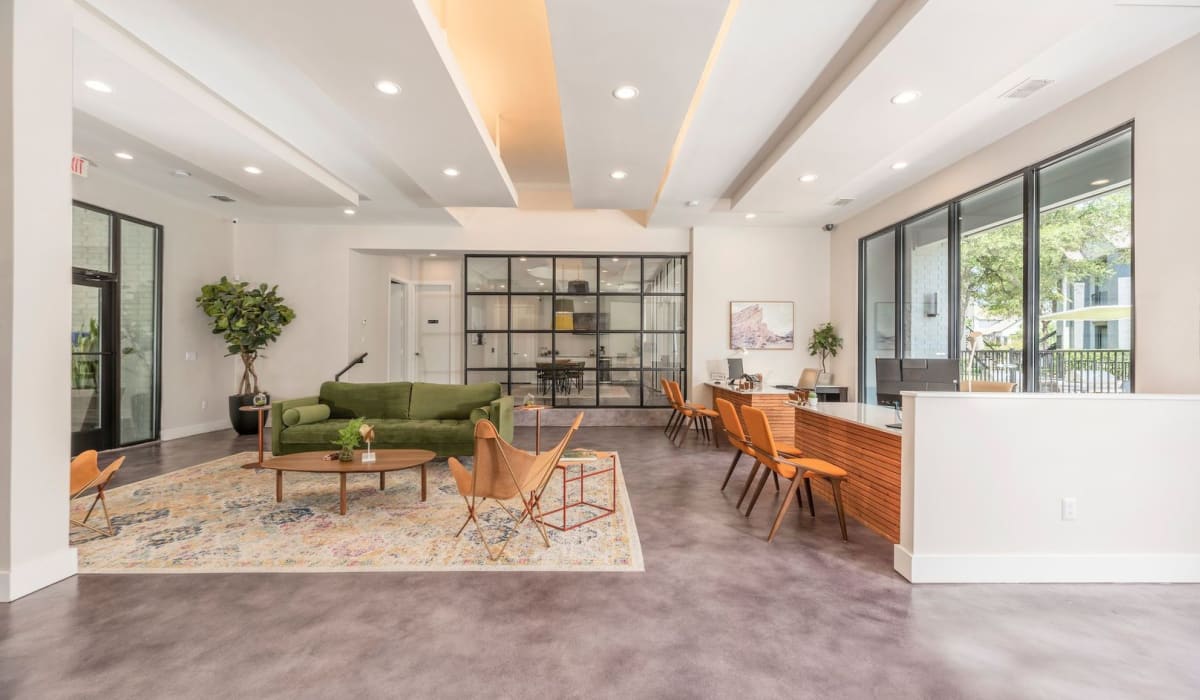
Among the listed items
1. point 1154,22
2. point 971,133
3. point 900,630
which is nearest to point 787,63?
point 1154,22

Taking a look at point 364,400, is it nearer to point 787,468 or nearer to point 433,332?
point 787,468

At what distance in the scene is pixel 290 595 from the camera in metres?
2.60

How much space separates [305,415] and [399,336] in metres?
4.86

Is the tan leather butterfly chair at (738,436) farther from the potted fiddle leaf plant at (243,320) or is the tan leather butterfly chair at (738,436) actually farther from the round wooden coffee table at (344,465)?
the potted fiddle leaf plant at (243,320)

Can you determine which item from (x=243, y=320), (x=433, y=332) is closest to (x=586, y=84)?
(x=243, y=320)

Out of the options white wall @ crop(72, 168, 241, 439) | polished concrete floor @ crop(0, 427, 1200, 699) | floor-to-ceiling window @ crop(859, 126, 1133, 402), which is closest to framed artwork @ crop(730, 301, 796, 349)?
floor-to-ceiling window @ crop(859, 126, 1133, 402)

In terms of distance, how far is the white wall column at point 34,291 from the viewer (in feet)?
8.19

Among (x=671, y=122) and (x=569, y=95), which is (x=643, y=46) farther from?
(x=671, y=122)

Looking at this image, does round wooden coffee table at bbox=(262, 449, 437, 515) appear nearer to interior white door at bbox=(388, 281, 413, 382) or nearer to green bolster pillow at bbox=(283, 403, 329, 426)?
green bolster pillow at bbox=(283, 403, 329, 426)

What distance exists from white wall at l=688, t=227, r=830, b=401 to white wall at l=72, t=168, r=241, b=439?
7286 mm

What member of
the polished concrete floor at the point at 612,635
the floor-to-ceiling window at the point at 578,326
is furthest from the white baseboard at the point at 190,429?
the polished concrete floor at the point at 612,635

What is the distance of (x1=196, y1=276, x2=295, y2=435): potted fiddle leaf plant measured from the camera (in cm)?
702

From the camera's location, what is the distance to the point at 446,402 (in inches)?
229

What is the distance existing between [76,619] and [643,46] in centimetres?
423
